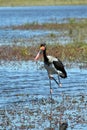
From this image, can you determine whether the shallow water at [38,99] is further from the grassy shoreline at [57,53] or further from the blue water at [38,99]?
the grassy shoreline at [57,53]

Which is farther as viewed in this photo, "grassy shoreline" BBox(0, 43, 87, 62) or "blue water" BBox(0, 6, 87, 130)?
"grassy shoreline" BBox(0, 43, 87, 62)

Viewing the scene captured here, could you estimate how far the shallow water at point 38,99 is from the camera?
1345 centimetres

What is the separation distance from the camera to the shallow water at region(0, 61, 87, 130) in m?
13.5

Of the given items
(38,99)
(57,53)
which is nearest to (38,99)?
(38,99)

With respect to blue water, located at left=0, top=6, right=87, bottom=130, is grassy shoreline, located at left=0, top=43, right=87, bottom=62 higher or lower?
lower

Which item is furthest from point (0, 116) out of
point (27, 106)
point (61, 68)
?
point (61, 68)

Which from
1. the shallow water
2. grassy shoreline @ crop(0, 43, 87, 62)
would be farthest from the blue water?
grassy shoreline @ crop(0, 43, 87, 62)

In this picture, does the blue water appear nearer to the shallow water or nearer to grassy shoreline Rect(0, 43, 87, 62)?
the shallow water

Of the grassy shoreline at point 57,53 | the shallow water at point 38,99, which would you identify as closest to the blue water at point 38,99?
the shallow water at point 38,99

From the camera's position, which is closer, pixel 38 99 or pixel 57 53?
pixel 38 99

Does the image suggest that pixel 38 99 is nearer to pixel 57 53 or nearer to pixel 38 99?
pixel 38 99

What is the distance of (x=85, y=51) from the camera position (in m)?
24.8

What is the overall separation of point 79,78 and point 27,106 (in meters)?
4.53

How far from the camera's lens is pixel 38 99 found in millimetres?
16188
